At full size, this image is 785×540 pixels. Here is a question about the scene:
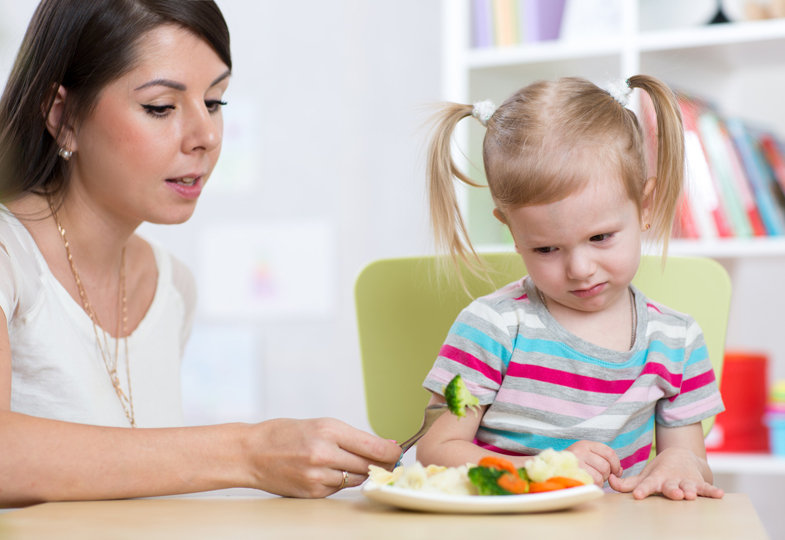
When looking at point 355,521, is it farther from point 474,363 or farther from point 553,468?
point 474,363

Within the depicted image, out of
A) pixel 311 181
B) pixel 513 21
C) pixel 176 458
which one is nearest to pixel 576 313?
pixel 176 458

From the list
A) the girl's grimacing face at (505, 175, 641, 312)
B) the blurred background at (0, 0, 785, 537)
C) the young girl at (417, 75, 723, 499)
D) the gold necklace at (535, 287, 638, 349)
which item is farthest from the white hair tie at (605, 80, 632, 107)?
the blurred background at (0, 0, 785, 537)

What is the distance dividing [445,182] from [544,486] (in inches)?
19.0

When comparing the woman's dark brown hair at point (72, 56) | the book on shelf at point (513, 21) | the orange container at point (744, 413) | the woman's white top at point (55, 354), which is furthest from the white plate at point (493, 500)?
the book on shelf at point (513, 21)

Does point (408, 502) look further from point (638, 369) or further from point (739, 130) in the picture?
point (739, 130)

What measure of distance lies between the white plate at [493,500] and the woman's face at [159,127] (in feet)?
2.09

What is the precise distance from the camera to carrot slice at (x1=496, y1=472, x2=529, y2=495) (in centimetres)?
66

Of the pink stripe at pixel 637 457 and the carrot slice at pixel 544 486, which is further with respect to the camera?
the pink stripe at pixel 637 457

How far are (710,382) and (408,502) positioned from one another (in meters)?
0.52

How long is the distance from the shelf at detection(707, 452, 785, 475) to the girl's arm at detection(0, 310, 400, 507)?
1.36m

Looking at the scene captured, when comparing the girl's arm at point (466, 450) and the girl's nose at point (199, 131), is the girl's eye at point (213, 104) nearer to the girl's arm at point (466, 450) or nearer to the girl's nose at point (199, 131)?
the girl's nose at point (199, 131)

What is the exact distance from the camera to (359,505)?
73cm

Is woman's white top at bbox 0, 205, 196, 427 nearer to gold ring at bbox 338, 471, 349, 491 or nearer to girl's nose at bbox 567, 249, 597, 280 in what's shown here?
gold ring at bbox 338, 471, 349, 491

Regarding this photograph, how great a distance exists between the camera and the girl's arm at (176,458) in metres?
0.78
